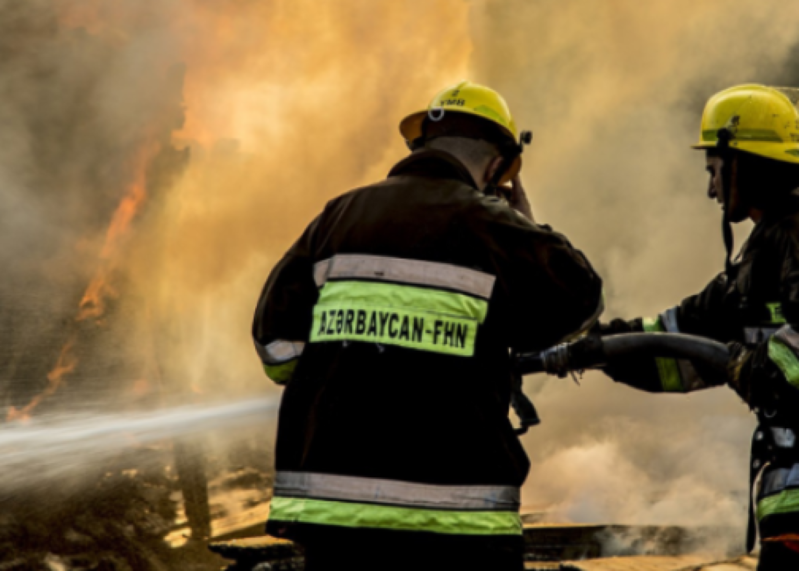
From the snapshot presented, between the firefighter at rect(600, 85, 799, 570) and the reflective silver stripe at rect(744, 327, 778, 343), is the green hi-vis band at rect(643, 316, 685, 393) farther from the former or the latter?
the reflective silver stripe at rect(744, 327, 778, 343)

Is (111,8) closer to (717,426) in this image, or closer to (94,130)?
(94,130)

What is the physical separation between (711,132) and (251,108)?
1097 centimetres

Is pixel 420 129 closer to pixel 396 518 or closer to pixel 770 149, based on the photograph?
pixel 770 149

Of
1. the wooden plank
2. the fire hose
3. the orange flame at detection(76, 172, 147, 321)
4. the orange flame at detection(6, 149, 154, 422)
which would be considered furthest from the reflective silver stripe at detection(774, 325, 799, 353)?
the orange flame at detection(76, 172, 147, 321)

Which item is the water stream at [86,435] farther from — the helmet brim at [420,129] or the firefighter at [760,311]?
the firefighter at [760,311]

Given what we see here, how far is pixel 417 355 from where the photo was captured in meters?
1.96

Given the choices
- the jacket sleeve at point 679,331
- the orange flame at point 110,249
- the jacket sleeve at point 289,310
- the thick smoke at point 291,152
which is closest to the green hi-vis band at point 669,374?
the jacket sleeve at point 679,331

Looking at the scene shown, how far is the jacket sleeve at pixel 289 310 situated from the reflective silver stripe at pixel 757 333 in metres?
1.32

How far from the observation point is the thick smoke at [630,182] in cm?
896

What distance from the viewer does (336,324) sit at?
2025mm

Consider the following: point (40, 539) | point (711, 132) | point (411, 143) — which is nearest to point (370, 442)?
point (411, 143)

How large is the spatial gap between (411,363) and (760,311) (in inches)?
47.4

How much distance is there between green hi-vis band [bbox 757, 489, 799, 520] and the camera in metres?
2.42

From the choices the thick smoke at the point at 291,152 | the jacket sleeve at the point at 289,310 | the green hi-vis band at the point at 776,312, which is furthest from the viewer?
the thick smoke at the point at 291,152
